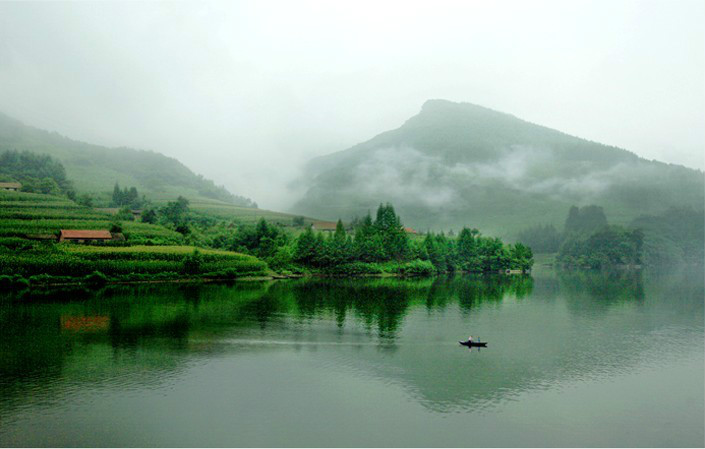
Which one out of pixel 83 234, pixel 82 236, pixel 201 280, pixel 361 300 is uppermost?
pixel 83 234

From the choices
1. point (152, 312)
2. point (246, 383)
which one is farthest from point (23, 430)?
point (152, 312)

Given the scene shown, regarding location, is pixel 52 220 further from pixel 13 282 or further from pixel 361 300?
pixel 361 300

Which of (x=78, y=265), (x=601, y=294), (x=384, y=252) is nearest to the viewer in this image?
(x=78, y=265)

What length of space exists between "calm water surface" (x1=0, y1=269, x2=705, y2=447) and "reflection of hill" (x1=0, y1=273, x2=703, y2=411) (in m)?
0.23

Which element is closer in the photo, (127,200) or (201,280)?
(201,280)

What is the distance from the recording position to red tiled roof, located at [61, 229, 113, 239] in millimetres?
97062

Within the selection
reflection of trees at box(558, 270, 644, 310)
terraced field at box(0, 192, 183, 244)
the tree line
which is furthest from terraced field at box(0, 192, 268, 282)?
reflection of trees at box(558, 270, 644, 310)

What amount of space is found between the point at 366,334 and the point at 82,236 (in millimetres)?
71385

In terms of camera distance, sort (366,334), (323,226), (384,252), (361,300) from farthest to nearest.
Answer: (323,226), (384,252), (361,300), (366,334)

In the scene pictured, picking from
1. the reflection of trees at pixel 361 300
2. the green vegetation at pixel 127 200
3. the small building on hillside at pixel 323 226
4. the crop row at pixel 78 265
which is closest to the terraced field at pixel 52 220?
the crop row at pixel 78 265

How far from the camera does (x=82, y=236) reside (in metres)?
97.8

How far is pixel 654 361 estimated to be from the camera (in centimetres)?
4172

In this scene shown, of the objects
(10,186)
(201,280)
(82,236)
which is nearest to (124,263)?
(201,280)

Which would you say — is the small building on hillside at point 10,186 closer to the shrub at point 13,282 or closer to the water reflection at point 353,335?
the shrub at point 13,282
